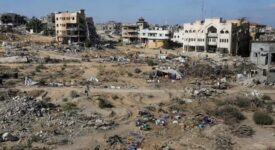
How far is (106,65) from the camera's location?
56.1m

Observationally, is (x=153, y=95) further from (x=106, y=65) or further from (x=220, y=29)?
(x=220, y=29)

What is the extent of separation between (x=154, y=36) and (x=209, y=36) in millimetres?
20673

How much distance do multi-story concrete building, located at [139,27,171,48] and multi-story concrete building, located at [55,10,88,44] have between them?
1362cm

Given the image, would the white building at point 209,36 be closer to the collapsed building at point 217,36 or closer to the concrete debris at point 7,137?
the collapsed building at point 217,36

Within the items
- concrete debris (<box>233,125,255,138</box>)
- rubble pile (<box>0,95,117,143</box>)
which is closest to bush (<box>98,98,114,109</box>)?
rubble pile (<box>0,95,117,143</box>)

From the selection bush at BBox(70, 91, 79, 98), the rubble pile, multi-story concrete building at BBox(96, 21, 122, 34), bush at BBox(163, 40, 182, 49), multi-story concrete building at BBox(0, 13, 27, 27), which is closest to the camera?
the rubble pile

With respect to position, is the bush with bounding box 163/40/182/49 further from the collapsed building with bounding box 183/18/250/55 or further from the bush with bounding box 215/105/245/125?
the bush with bounding box 215/105/245/125

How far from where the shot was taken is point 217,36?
3164 inches

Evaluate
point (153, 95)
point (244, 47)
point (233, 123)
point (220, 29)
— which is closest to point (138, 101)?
point (153, 95)

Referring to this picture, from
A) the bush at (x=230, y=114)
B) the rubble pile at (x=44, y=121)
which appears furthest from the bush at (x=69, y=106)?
the bush at (x=230, y=114)

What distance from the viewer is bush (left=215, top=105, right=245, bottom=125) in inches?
1169

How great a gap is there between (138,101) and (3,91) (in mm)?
10811

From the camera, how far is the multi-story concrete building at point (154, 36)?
310 feet

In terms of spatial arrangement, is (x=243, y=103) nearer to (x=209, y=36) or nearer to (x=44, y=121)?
(x=44, y=121)
